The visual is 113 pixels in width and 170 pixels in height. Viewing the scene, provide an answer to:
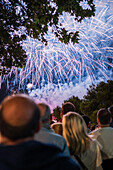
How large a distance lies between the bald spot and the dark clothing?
16 centimetres

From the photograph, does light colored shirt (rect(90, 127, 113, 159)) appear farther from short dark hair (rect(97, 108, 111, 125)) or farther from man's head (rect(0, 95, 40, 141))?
man's head (rect(0, 95, 40, 141))

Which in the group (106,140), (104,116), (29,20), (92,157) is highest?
(29,20)

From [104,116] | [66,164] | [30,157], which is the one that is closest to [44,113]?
[104,116]

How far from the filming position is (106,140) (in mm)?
4281

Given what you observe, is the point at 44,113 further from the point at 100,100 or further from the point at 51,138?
the point at 100,100

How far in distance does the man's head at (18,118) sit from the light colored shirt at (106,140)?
110 inches

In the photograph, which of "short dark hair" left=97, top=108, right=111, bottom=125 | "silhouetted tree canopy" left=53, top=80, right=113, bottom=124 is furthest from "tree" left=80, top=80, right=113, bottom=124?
"short dark hair" left=97, top=108, right=111, bottom=125

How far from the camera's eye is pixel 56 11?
7.87m

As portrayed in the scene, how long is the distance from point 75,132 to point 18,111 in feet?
5.91

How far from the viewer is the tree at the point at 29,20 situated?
7.83 m

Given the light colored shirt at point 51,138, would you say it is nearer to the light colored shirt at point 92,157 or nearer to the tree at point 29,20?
the light colored shirt at point 92,157

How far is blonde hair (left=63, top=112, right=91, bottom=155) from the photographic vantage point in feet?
11.0

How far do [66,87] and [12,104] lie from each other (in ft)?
202

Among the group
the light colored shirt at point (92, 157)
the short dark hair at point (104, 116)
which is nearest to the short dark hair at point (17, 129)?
the light colored shirt at point (92, 157)
